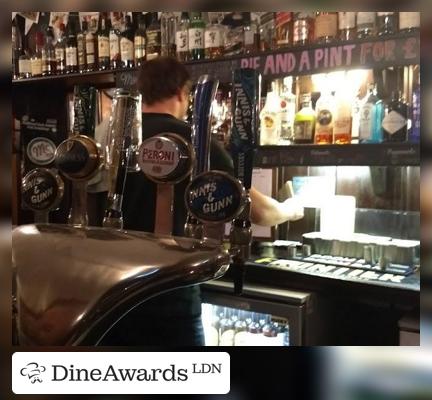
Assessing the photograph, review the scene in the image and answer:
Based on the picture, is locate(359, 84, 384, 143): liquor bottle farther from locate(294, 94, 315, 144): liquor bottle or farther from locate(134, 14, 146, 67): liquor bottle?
locate(134, 14, 146, 67): liquor bottle

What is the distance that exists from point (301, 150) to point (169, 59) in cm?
57

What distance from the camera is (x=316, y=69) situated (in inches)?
62.8

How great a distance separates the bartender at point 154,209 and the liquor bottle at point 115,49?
690 mm

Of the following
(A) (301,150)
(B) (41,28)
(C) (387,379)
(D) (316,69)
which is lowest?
(C) (387,379)

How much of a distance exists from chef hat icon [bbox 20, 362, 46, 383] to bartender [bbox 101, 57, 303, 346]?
0.10 meters

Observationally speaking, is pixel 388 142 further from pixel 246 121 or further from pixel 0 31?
pixel 0 31

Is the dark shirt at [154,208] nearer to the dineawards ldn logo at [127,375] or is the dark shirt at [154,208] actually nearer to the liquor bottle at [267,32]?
the dineawards ldn logo at [127,375]

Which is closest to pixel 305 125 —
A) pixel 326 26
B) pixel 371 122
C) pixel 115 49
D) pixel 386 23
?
pixel 371 122

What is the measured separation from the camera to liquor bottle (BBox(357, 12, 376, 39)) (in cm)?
151

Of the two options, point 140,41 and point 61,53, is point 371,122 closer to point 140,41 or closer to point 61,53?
point 140,41

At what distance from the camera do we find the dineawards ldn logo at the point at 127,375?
2.47ft

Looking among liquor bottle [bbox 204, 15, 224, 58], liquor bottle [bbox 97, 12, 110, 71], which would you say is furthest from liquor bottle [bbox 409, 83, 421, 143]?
liquor bottle [bbox 97, 12, 110, 71]

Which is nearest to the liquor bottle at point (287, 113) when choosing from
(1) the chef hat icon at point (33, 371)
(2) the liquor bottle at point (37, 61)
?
(2) the liquor bottle at point (37, 61)

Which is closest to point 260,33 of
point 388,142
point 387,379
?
point 388,142
